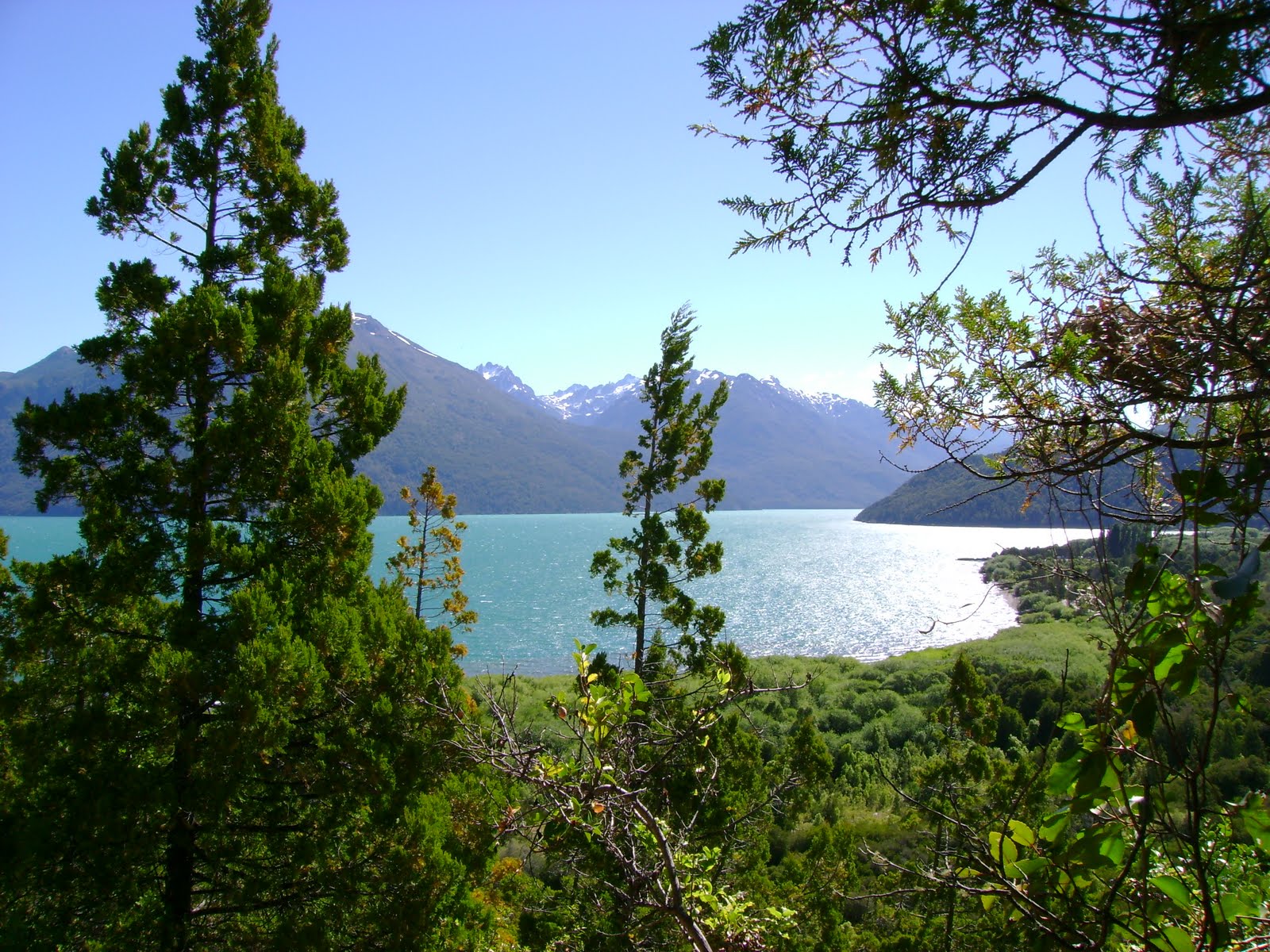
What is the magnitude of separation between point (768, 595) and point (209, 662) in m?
54.7

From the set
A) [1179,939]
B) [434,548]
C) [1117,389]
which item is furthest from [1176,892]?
[434,548]

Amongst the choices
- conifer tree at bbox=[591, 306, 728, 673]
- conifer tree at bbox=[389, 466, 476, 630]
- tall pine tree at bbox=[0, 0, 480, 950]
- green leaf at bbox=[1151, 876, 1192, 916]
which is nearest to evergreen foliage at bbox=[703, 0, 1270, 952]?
green leaf at bbox=[1151, 876, 1192, 916]

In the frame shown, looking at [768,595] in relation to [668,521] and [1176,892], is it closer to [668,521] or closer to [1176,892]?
[668,521]

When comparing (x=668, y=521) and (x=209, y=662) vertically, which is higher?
(x=668, y=521)

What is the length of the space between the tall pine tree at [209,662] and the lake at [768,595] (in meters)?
1.94

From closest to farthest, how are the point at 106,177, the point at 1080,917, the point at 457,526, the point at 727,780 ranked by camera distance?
1. the point at 1080,917
2. the point at 106,177
3. the point at 727,780
4. the point at 457,526

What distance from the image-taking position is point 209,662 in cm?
525

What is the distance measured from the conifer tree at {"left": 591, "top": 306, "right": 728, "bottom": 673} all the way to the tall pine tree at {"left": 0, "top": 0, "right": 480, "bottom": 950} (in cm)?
497

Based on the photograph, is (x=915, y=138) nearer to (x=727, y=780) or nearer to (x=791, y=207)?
(x=791, y=207)

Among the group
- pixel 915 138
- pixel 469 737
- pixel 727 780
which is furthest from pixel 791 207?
pixel 727 780

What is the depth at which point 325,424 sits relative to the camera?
673 centimetres

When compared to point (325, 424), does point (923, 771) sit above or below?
below

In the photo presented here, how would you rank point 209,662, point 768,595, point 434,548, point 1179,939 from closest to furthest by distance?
point 1179,939 → point 209,662 → point 434,548 → point 768,595

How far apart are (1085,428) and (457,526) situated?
14603 millimetres
